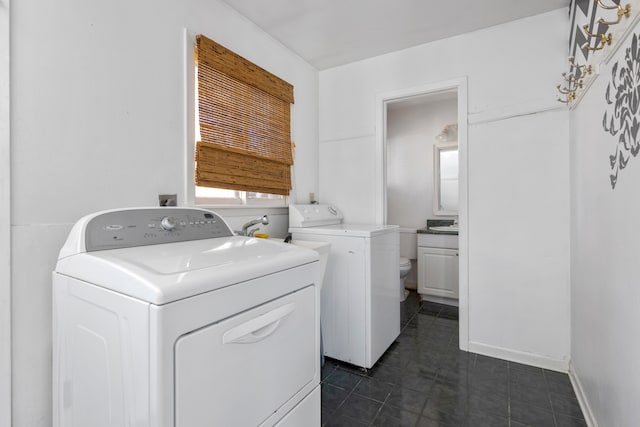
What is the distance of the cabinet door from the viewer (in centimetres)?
340

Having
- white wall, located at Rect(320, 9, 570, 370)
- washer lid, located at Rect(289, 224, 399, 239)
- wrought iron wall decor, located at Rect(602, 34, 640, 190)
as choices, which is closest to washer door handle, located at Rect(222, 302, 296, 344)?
washer lid, located at Rect(289, 224, 399, 239)

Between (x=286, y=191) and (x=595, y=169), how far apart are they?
1961 millimetres

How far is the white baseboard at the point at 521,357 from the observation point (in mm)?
2131

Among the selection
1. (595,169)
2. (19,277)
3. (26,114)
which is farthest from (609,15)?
(19,277)

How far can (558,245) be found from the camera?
7.01 ft

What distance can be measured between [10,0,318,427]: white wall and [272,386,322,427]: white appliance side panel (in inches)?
38.6

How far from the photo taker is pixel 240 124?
7.03 ft

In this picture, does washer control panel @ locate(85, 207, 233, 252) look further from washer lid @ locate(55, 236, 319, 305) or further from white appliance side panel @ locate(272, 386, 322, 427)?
white appliance side panel @ locate(272, 386, 322, 427)

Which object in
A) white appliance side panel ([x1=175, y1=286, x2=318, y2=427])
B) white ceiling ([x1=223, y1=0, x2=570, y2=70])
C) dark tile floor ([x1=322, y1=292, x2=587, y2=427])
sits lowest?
dark tile floor ([x1=322, y1=292, x2=587, y2=427])

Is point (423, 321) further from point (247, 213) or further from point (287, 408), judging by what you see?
point (287, 408)

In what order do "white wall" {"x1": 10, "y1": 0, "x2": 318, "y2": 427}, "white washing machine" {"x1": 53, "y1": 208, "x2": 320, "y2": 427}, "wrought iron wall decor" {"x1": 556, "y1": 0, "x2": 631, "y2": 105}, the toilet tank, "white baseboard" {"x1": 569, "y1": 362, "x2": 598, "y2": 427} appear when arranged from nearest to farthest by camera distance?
"white washing machine" {"x1": 53, "y1": 208, "x2": 320, "y2": 427}, "white wall" {"x1": 10, "y1": 0, "x2": 318, "y2": 427}, "wrought iron wall decor" {"x1": 556, "y1": 0, "x2": 631, "y2": 105}, "white baseboard" {"x1": 569, "y1": 362, "x2": 598, "y2": 427}, the toilet tank

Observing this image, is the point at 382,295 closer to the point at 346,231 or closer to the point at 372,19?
the point at 346,231

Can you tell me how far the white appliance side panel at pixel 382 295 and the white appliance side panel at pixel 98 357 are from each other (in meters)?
1.55

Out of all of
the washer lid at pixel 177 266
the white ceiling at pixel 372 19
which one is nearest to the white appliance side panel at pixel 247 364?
the washer lid at pixel 177 266
